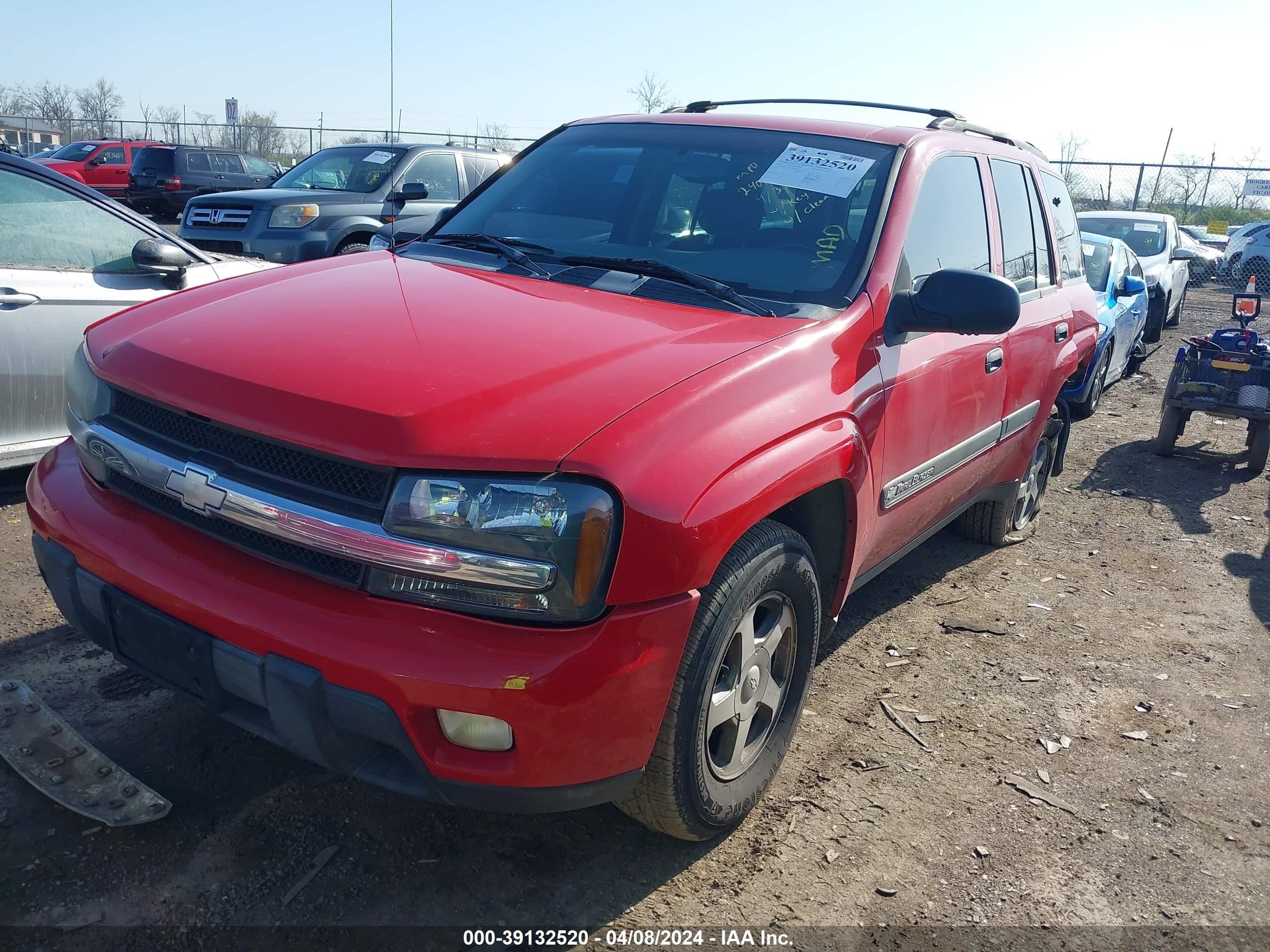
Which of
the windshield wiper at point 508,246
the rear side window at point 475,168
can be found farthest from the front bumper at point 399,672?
the rear side window at point 475,168

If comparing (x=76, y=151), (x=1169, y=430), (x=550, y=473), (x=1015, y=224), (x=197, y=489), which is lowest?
(x=1169, y=430)

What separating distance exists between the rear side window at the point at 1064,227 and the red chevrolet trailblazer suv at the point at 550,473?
1586 mm

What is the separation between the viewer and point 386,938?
2230 millimetres

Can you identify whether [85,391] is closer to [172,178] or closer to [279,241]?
[279,241]

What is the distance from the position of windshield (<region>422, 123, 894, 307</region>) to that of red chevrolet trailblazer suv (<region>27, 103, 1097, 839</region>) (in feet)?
0.05

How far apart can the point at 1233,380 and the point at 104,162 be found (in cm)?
2129

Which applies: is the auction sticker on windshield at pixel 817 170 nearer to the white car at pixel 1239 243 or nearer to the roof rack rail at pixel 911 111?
the roof rack rail at pixel 911 111

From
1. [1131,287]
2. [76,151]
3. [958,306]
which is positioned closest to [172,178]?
[76,151]

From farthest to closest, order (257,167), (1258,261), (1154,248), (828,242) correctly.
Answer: (257,167), (1258,261), (1154,248), (828,242)

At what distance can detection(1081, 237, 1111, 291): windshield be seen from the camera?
9.02 meters

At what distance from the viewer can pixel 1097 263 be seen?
9.29 metres

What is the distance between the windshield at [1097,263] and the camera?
9.02 meters

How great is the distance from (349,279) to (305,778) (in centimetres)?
143

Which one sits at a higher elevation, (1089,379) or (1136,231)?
(1136,231)
